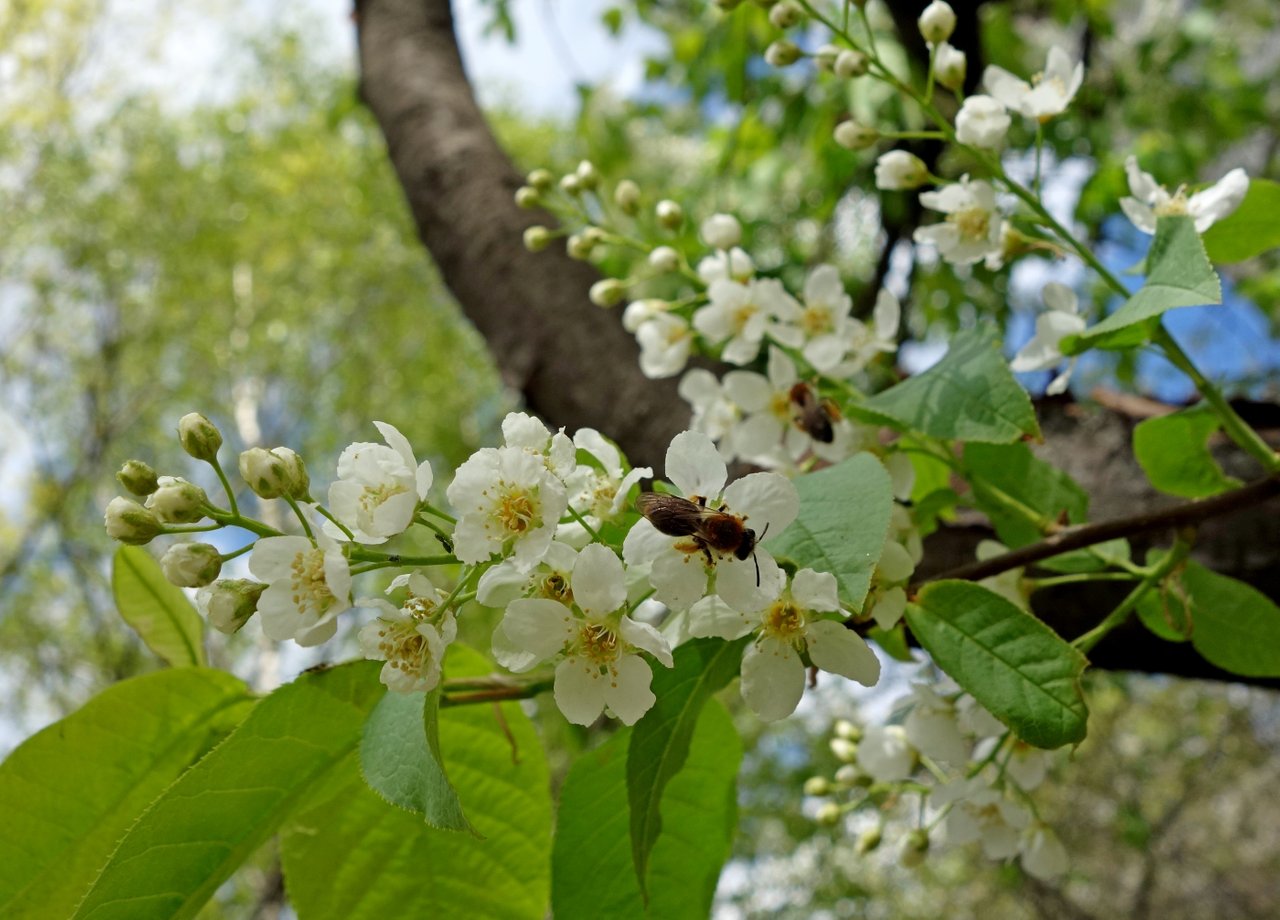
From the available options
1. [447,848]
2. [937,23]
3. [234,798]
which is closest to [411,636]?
[234,798]

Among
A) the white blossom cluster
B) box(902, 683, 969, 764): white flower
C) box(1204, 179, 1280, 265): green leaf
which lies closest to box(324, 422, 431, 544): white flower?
the white blossom cluster

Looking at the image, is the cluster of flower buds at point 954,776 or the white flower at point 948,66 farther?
the white flower at point 948,66

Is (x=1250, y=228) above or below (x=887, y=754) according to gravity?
above

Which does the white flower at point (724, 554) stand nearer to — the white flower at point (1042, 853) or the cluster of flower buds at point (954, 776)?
the cluster of flower buds at point (954, 776)

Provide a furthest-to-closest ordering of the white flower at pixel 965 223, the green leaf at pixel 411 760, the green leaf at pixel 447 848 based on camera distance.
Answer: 1. the white flower at pixel 965 223
2. the green leaf at pixel 447 848
3. the green leaf at pixel 411 760

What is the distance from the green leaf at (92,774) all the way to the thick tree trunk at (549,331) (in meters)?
0.71

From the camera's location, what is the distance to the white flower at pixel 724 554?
465 millimetres

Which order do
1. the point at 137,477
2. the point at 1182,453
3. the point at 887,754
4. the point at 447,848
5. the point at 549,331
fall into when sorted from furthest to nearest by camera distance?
the point at 549,331
the point at 887,754
the point at 1182,453
the point at 447,848
the point at 137,477

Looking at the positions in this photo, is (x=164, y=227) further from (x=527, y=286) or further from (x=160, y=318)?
(x=527, y=286)

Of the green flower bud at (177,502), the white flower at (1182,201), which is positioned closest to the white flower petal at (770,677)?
the green flower bud at (177,502)

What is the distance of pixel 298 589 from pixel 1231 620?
0.65 metres

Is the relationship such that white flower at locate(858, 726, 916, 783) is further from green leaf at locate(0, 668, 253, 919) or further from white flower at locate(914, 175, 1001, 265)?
green leaf at locate(0, 668, 253, 919)

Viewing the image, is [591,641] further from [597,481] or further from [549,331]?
[549,331]

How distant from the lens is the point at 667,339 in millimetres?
975
